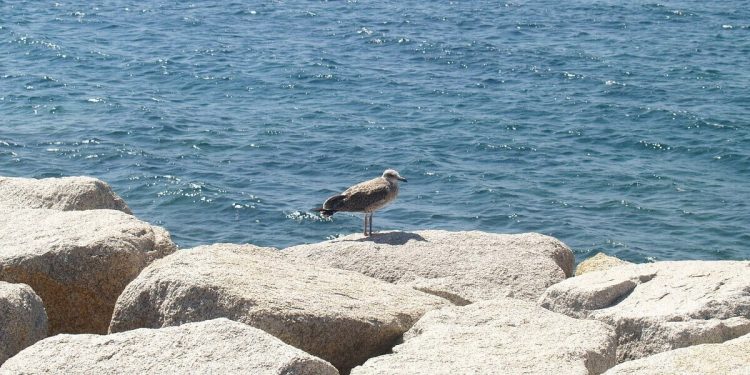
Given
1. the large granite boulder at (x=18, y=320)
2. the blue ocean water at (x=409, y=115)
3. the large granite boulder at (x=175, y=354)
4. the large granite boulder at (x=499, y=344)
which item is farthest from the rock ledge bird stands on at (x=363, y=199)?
the large granite boulder at (x=175, y=354)

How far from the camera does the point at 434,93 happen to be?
100.0 feet

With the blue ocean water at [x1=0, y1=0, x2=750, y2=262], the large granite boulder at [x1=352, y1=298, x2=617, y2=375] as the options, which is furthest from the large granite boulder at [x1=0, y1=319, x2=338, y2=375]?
the blue ocean water at [x1=0, y1=0, x2=750, y2=262]

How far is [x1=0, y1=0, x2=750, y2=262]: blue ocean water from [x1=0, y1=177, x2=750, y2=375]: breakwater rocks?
401 inches

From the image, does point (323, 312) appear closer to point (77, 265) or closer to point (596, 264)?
point (77, 265)

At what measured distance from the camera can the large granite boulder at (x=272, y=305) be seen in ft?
27.6

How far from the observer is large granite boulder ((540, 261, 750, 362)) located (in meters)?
8.66

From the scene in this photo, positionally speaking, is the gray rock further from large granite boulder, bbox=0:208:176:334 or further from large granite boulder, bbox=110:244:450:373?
large granite boulder, bbox=0:208:176:334

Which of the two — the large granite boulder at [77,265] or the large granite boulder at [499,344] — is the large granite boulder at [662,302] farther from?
the large granite boulder at [77,265]

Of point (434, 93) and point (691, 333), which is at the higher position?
point (691, 333)

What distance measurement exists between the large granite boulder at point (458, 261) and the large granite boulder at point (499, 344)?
222 centimetres

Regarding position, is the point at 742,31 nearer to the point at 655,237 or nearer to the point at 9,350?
the point at 655,237

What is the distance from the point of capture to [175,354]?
23.4ft

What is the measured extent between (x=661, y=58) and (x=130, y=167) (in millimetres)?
16707

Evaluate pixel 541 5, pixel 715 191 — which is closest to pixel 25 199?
pixel 715 191
